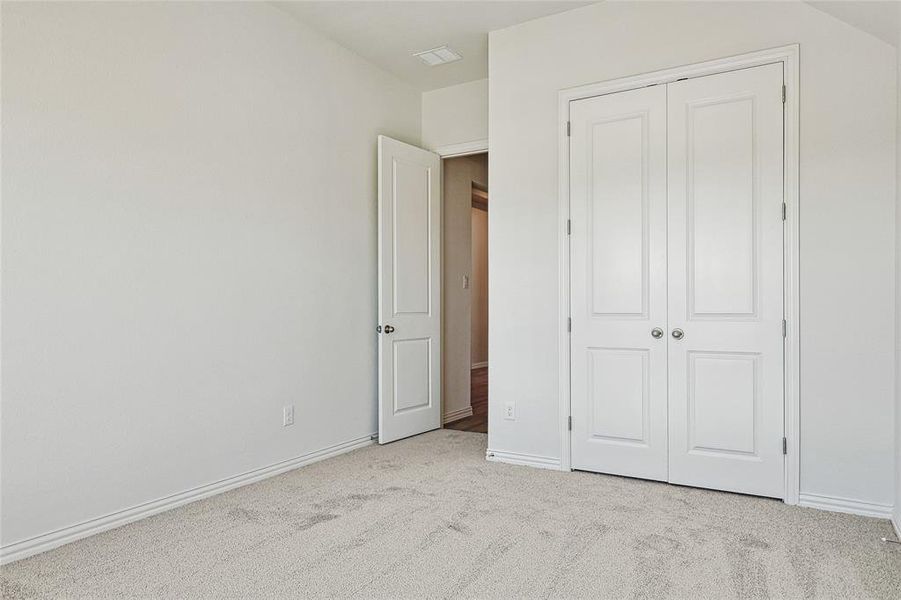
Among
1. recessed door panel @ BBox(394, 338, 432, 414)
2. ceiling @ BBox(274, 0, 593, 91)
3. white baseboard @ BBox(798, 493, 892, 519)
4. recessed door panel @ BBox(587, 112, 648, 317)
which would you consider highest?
ceiling @ BBox(274, 0, 593, 91)

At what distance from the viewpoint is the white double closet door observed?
301cm

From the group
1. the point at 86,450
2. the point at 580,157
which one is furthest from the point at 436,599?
the point at 580,157

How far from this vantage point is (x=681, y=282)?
3215 mm

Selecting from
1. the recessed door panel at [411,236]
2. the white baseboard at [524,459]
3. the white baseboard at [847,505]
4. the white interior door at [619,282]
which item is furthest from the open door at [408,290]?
the white baseboard at [847,505]

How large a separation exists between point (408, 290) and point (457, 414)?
1.39 meters

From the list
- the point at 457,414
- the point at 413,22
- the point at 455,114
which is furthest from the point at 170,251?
the point at 457,414

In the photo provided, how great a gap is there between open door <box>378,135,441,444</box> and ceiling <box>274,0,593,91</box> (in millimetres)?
619

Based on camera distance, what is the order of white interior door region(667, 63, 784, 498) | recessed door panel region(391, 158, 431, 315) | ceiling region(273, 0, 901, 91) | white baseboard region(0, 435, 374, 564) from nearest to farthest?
white baseboard region(0, 435, 374, 564), white interior door region(667, 63, 784, 498), ceiling region(273, 0, 901, 91), recessed door panel region(391, 158, 431, 315)

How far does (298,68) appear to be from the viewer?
3729 mm

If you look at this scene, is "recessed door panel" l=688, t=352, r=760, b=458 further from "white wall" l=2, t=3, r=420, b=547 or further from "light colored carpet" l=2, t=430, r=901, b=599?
"white wall" l=2, t=3, r=420, b=547

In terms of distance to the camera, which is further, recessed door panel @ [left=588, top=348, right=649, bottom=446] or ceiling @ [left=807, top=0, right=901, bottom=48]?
recessed door panel @ [left=588, top=348, right=649, bottom=446]

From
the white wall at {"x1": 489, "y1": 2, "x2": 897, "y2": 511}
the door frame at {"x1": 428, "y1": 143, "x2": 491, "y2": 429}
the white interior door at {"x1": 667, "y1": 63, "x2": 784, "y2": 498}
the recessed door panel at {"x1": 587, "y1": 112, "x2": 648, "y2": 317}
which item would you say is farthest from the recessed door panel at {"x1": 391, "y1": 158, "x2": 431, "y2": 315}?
the white interior door at {"x1": 667, "y1": 63, "x2": 784, "y2": 498}

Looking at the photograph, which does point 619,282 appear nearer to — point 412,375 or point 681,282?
point 681,282

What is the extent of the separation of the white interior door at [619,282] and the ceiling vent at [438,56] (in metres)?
1.07
